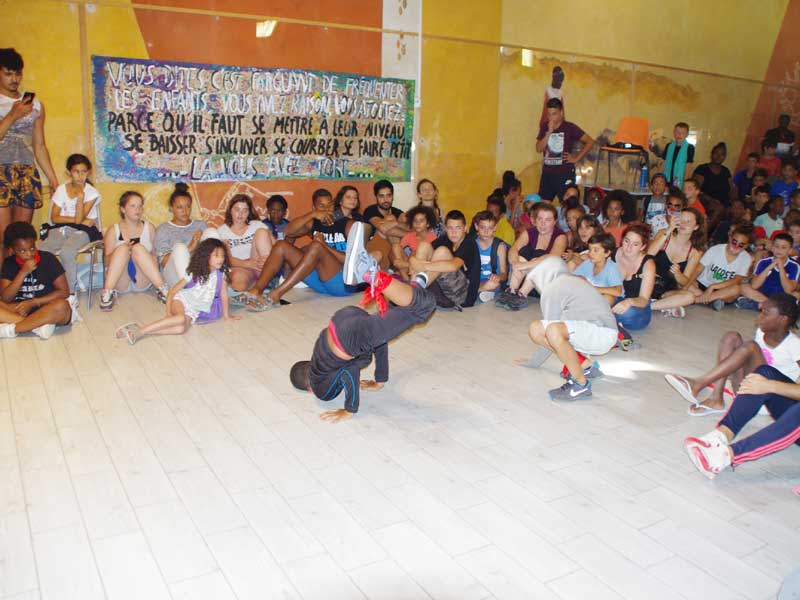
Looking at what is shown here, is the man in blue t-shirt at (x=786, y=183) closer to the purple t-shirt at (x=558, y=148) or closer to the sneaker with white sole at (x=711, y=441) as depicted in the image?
the purple t-shirt at (x=558, y=148)

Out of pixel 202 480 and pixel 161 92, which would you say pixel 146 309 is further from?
pixel 202 480

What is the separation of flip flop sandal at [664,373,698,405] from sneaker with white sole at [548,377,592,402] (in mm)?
460

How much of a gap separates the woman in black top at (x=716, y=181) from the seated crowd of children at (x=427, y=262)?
7.86ft

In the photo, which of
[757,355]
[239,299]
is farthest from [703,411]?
[239,299]

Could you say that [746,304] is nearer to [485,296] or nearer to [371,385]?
[485,296]

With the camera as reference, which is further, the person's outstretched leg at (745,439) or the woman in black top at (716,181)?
the woman in black top at (716,181)

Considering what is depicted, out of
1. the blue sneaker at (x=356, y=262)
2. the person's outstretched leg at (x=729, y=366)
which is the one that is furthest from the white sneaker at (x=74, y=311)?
the person's outstretched leg at (x=729, y=366)

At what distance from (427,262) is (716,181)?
6229 millimetres

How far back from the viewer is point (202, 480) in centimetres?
307

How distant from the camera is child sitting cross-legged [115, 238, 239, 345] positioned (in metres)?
5.04

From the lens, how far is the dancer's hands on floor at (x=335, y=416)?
3.71 metres

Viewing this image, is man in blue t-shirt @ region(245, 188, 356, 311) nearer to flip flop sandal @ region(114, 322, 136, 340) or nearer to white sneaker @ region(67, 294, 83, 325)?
flip flop sandal @ region(114, 322, 136, 340)

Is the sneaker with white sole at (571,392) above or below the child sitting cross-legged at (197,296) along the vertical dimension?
below

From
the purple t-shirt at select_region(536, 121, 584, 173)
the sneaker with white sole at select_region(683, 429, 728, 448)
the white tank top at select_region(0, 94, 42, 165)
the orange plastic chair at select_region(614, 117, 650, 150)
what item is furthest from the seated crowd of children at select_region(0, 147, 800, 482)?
the orange plastic chair at select_region(614, 117, 650, 150)
